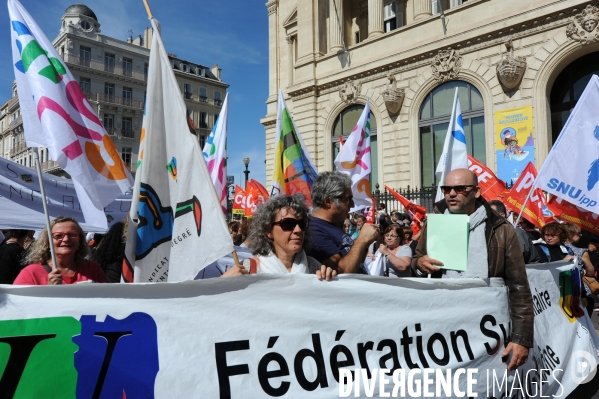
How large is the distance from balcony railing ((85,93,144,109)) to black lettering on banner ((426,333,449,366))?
51020 mm

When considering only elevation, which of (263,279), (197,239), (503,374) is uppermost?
(197,239)

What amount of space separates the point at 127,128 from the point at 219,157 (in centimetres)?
4793

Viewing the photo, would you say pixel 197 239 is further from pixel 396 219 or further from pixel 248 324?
pixel 396 219

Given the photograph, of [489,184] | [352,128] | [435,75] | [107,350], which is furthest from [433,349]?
[352,128]

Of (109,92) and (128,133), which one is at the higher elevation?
(109,92)

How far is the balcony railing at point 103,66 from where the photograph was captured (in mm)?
46925

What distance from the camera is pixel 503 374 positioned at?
3.19 meters

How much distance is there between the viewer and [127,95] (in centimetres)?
5259

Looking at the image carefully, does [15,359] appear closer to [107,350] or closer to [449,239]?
[107,350]

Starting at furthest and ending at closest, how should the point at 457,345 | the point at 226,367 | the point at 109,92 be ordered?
the point at 109,92 → the point at 457,345 → the point at 226,367

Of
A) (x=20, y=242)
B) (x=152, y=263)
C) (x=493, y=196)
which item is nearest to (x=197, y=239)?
(x=152, y=263)

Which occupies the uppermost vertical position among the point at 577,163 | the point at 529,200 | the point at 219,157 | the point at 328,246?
the point at 219,157

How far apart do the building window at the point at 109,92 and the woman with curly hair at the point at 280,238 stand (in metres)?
52.1

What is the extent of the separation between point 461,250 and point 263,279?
4.41 feet
